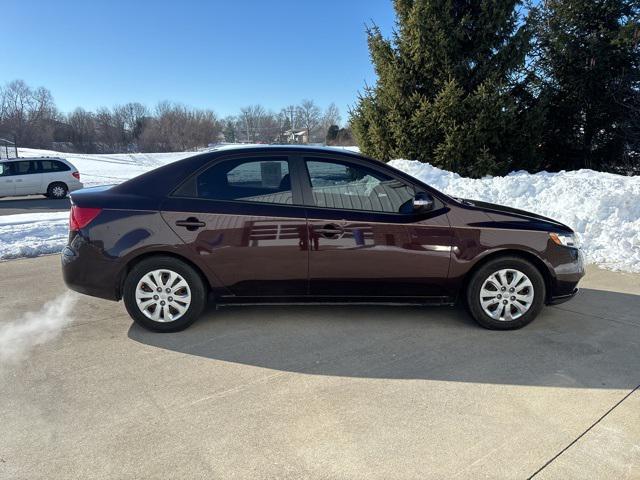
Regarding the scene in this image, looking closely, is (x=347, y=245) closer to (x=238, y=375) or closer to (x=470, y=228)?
(x=470, y=228)

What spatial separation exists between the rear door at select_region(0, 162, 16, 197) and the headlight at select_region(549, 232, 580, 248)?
1896 cm

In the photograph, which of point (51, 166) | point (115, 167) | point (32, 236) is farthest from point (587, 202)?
point (115, 167)

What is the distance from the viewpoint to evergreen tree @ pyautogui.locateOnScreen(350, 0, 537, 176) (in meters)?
→ 11.2

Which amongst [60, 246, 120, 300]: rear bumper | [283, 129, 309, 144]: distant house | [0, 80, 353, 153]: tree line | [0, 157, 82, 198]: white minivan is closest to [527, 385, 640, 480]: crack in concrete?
[60, 246, 120, 300]: rear bumper

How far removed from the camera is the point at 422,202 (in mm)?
3723

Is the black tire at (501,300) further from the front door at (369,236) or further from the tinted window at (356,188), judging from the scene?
the tinted window at (356,188)

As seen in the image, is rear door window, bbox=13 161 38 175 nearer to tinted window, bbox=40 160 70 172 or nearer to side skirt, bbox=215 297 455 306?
tinted window, bbox=40 160 70 172

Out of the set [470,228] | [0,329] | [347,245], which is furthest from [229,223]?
[0,329]

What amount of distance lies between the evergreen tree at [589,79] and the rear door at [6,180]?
18469 mm

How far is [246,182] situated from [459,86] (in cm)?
923

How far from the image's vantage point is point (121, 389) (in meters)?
3.00

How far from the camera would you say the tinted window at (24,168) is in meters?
16.9

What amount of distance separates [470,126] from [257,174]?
8.83m

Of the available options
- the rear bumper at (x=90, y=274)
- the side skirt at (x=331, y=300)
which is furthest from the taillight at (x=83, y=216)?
the side skirt at (x=331, y=300)
